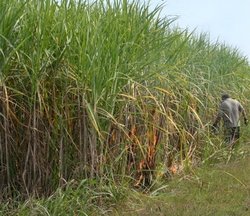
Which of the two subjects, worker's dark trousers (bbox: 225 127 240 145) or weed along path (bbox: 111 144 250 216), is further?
worker's dark trousers (bbox: 225 127 240 145)

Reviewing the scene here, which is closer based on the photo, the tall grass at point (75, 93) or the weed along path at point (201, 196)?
the tall grass at point (75, 93)

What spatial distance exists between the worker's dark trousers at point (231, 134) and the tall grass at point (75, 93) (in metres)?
2.96

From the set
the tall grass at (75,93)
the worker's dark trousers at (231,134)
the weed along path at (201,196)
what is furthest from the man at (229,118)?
the tall grass at (75,93)

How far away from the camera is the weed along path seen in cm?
483

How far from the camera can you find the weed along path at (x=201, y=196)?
4828 mm

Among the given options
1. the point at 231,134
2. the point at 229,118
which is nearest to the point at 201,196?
the point at 229,118

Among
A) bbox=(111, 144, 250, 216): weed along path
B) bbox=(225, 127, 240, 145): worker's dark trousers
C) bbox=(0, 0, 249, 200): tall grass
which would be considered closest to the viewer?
bbox=(0, 0, 249, 200): tall grass

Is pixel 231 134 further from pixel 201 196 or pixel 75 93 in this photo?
pixel 75 93

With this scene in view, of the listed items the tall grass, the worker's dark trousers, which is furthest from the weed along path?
the worker's dark trousers

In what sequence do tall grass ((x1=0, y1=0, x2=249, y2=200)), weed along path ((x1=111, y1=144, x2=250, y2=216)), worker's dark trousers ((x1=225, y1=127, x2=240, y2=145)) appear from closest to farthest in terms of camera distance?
tall grass ((x1=0, y1=0, x2=249, y2=200))
weed along path ((x1=111, y1=144, x2=250, y2=216))
worker's dark trousers ((x1=225, y1=127, x2=240, y2=145))

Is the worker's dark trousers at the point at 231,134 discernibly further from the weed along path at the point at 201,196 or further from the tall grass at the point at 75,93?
the tall grass at the point at 75,93

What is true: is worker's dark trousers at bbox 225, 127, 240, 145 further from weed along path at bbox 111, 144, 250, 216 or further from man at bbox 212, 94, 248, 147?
weed along path at bbox 111, 144, 250, 216

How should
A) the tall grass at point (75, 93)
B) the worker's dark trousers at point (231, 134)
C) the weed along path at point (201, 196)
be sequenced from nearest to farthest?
1. the tall grass at point (75, 93)
2. the weed along path at point (201, 196)
3. the worker's dark trousers at point (231, 134)

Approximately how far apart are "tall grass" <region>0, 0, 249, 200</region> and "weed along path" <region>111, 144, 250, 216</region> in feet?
1.00
